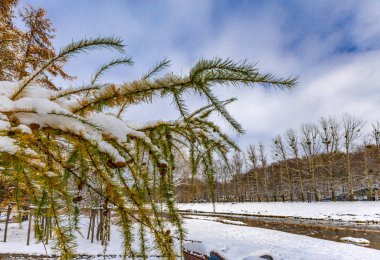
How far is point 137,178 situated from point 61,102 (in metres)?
0.44

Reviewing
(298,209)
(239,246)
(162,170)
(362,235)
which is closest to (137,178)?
(162,170)

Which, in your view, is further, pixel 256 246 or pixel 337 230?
pixel 337 230

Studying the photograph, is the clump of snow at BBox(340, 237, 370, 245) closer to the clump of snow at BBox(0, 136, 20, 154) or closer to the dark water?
the dark water

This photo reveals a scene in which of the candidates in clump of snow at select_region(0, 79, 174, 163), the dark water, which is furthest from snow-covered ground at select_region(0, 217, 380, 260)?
clump of snow at select_region(0, 79, 174, 163)

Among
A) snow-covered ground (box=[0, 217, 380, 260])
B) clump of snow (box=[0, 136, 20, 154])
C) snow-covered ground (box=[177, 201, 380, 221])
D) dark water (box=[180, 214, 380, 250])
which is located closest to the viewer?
clump of snow (box=[0, 136, 20, 154])

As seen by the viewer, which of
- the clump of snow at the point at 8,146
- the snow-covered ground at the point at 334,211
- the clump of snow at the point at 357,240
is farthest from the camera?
the snow-covered ground at the point at 334,211

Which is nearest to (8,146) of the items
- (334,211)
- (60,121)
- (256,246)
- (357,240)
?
(60,121)

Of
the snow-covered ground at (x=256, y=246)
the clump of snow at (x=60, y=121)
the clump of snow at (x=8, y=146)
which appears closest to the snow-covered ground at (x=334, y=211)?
the snow-covered ground at (x=256, y=246)

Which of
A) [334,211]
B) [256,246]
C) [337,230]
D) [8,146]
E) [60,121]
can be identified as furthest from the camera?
[334,211]

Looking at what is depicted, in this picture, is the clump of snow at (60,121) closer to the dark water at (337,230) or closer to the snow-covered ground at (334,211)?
the dark water at (337,230)

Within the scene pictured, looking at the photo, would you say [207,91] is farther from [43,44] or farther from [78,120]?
[43,44]

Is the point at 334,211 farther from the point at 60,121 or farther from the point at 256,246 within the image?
the point at 60,121

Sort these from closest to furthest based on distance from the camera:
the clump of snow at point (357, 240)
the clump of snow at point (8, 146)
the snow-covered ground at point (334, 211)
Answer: the clump of snow at point (8, 146) → the clump of snow at point (357, 240) → the snow-covered ground at point (334, 211)

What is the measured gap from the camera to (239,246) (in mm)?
11914
